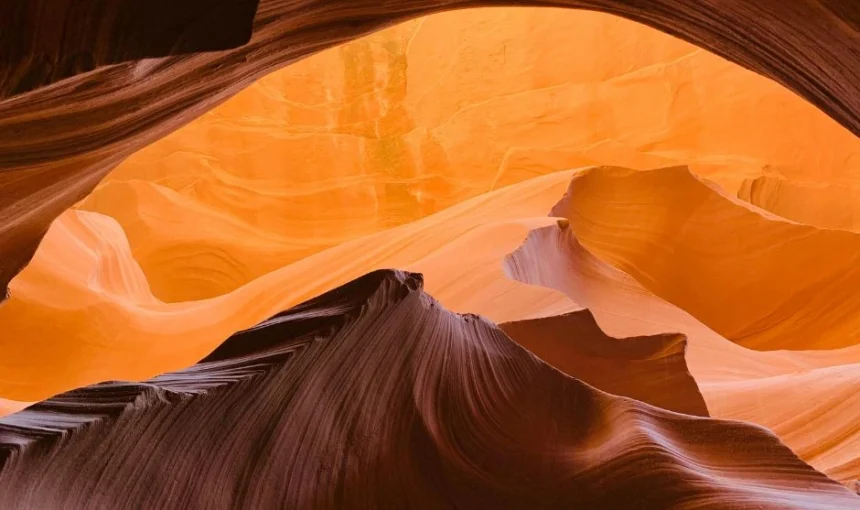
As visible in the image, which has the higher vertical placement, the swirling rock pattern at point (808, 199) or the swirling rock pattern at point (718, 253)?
the swirling rock pattern at point (808, 199)

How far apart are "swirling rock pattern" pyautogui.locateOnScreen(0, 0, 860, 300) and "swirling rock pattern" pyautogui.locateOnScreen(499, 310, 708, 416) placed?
1215 mm

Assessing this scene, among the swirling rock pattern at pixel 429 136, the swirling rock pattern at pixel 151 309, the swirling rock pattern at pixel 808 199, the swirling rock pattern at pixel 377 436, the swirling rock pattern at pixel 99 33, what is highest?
the swirling rock pattern at pixel 429 136

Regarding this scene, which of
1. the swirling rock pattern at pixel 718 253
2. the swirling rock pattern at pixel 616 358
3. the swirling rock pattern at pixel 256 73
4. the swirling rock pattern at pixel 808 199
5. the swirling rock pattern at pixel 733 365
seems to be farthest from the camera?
the swirling rock pattern at pixel 808 199

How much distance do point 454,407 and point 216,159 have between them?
23.3ft

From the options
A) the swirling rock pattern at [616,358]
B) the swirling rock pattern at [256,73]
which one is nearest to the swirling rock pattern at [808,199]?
the swirling rock pattern at [616,358]

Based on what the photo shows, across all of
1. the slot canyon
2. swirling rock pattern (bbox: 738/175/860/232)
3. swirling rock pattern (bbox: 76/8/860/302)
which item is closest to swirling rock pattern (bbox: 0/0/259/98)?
the slot canyon

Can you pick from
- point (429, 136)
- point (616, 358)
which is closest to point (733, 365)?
point (616, 358)

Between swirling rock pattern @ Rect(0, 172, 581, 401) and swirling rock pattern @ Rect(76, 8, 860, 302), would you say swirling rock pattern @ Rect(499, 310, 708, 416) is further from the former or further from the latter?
swirling rock pattern @ Rect(76, 8, 860, 302)

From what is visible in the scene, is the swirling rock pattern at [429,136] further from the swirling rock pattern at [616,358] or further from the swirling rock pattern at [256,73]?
the swirling rock pattern at [256,73]

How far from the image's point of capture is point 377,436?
135cm

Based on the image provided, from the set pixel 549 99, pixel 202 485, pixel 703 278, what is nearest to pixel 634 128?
pixel 549 99

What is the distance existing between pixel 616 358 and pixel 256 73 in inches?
62.1

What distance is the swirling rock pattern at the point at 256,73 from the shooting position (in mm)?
1335

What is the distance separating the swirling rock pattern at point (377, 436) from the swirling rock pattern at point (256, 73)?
519mm
